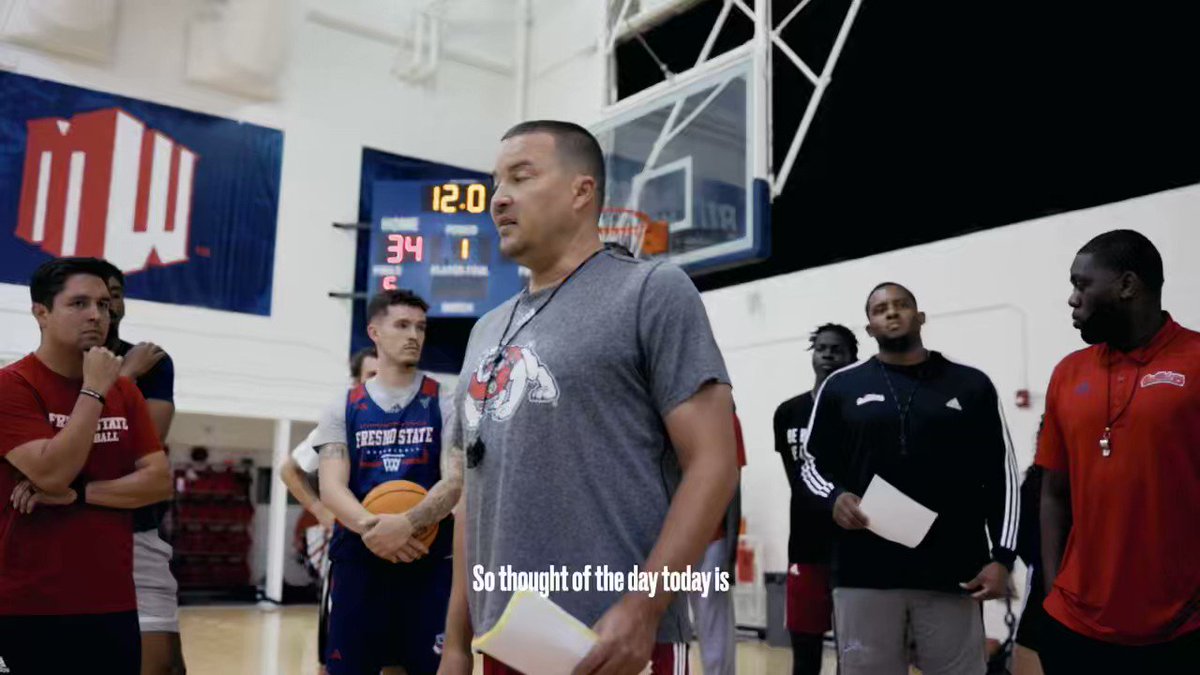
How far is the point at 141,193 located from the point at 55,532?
9.34m

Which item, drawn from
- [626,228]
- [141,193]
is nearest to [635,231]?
[626,228]

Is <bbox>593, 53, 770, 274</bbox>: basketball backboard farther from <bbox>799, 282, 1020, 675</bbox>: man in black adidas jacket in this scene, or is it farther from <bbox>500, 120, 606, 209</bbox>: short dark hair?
<bbox>500, 120, 606, 209</bbox>: short dark hair

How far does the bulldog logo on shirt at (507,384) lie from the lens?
1.88 meters

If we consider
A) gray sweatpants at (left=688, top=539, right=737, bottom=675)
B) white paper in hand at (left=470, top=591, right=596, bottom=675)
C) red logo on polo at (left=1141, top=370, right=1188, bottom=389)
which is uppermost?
red logo on polo at (left=1141, top=370, right=1188, bottom=389)

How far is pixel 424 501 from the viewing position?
3.70 m

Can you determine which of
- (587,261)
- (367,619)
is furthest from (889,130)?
(587,261)

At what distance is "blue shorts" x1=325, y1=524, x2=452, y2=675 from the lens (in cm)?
370

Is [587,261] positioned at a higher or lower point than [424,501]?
higher

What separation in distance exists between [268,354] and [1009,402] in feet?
26.8

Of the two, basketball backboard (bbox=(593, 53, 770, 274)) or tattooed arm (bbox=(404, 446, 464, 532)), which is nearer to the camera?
tattooed arm (bbox=(404, 446, 464, 532))

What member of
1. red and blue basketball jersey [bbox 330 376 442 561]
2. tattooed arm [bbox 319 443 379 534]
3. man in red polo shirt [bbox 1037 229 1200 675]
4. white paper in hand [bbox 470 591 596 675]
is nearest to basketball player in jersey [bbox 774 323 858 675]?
red and blue basketball jersey [bbox 330 376 442 561]

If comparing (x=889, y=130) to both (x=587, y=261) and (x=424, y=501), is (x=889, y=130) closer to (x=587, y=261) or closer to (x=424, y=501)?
(x=424, y=501)

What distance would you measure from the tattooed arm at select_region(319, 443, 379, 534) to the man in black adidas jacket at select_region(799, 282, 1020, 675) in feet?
5.77

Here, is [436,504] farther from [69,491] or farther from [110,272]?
[110,272]
